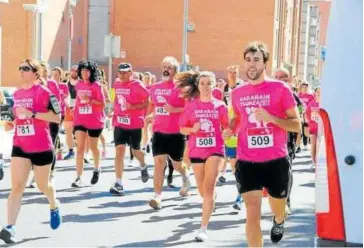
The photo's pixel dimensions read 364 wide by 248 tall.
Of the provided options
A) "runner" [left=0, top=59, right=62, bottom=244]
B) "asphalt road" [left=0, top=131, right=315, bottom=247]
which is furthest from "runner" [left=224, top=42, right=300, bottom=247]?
"runner" [left=0, top=59, right=62, bottom=244]

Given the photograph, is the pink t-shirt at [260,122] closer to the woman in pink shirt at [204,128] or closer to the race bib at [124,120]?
the woman in pink shirt at [204,128]

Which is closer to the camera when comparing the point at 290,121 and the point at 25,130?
the point at 290,121

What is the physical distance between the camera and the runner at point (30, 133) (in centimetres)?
812

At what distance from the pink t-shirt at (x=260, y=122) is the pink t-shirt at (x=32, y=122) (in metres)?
2.51

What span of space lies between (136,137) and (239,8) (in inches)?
1580

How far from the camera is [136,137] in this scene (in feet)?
39.6

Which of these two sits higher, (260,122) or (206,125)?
(260,122)

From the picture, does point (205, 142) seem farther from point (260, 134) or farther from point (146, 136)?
point (146, 136)

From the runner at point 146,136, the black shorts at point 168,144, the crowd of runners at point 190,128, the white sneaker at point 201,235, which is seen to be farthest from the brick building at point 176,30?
the white sneaker at point 201,235

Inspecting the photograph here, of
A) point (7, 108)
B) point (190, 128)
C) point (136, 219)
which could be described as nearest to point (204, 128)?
point (190, 128)

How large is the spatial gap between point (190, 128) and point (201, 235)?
1219 millimetres

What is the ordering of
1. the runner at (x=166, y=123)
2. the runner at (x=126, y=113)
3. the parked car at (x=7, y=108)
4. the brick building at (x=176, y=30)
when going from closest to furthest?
the parked car at (x=7, y=108) < the runner at (x=166, y=123) < the runner at (x=126, y=113) < the brick building at (x=176, y=30)

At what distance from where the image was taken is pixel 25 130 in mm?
8281

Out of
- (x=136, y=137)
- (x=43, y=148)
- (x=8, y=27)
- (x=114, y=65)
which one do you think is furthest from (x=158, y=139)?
(x=114, y=65)
